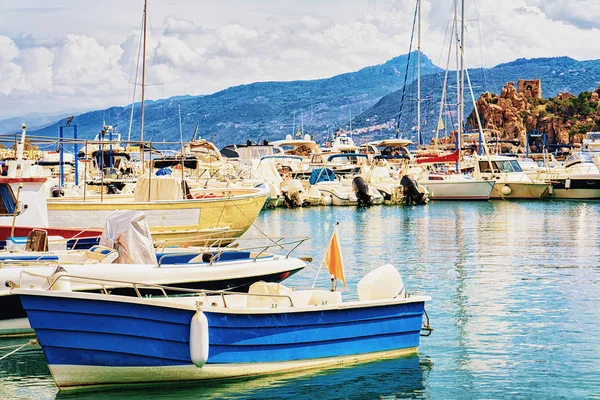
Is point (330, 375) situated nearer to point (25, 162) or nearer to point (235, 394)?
point (235, 394)

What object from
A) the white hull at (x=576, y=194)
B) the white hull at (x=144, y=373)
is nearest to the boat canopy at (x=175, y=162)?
the white hull at (x=576, y=194)

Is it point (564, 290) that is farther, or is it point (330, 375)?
point (564, 290)

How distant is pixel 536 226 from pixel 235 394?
31080mm

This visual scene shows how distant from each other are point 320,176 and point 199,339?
52622mm

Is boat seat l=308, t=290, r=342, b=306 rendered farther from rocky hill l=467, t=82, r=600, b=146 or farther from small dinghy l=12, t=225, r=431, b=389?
rocky hill l=467, t=82, r=600, b=146

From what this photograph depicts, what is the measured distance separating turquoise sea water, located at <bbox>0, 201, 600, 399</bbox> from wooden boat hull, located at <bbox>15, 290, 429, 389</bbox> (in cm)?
26

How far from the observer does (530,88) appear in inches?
6836

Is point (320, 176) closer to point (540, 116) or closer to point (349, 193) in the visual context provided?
point (349, 193)

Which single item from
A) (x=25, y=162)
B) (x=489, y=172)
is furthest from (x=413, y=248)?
(x=489, y=172)

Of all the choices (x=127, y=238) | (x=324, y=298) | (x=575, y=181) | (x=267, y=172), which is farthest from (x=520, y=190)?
(x=324, y=298)

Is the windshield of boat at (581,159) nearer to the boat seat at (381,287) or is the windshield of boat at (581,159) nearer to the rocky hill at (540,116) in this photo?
the boat seat at (381,287)

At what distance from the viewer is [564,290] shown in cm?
2267

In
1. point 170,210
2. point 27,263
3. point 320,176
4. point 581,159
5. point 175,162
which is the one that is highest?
point 175,162

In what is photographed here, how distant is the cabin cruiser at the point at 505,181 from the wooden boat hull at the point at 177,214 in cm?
3653
